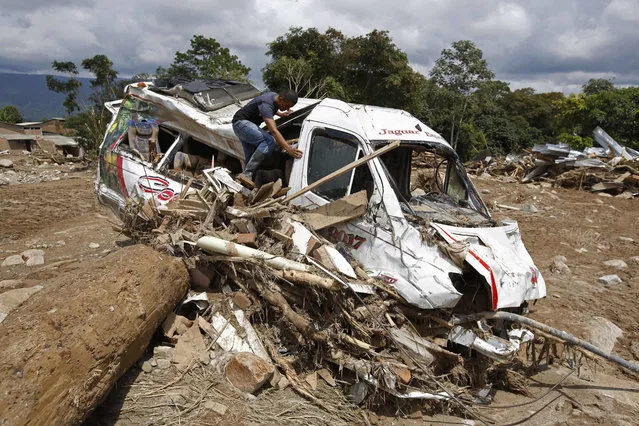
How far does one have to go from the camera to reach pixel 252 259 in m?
4.19

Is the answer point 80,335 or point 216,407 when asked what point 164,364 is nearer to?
point 216,407

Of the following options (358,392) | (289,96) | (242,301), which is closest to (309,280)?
(242,301)

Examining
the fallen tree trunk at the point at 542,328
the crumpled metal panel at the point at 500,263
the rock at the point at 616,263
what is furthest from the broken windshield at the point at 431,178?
the rock at the point at 616,263

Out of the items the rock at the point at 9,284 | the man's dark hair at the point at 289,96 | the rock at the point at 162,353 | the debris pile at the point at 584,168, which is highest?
the man's dark hair at the point at 289,96

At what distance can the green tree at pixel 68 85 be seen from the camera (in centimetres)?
3488

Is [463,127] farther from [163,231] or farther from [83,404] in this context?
[83,404]

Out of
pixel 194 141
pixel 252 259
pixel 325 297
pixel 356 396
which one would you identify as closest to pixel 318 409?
pixel 356 396

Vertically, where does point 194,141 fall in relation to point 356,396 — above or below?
above

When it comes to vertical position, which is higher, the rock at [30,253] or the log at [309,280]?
the log at [309,280]

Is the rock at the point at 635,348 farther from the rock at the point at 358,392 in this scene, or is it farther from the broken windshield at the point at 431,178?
the rock at the point at 358,392

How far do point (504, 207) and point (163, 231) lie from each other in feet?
35.8

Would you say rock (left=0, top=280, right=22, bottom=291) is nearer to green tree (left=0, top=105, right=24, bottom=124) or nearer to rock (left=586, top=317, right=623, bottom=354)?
rock (left=586, top=317, right=623, bottom=354)

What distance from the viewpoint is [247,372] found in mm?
3729

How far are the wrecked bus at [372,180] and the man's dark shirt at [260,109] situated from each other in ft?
1.06
